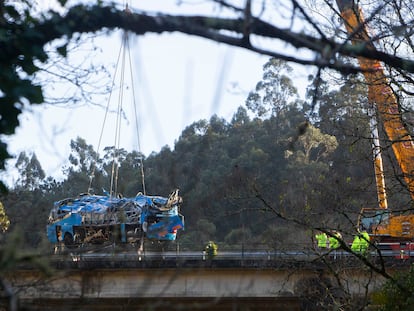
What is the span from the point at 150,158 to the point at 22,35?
5.95ft

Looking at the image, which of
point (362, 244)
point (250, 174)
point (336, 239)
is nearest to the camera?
point (336, 239)

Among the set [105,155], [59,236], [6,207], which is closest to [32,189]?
[6,207]

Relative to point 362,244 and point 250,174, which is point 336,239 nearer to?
point 362,244

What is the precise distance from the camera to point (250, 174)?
20250 millimetres

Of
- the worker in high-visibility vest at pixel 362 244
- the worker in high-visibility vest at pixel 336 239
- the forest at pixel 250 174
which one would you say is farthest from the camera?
the worker in high-visibility vest at pixel 362 244

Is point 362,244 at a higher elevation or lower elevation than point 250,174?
lower

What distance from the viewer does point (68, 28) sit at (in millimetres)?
4629

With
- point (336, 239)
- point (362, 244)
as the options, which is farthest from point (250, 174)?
point (336, 239)

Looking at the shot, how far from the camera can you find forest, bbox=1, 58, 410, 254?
5.23m

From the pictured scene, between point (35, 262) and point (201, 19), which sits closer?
point (35, 262)

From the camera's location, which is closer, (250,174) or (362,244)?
(362,244)

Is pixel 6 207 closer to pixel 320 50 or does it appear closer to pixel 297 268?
pixel 297 268

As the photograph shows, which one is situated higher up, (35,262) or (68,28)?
(68,28)

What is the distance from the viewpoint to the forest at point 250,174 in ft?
17.2
